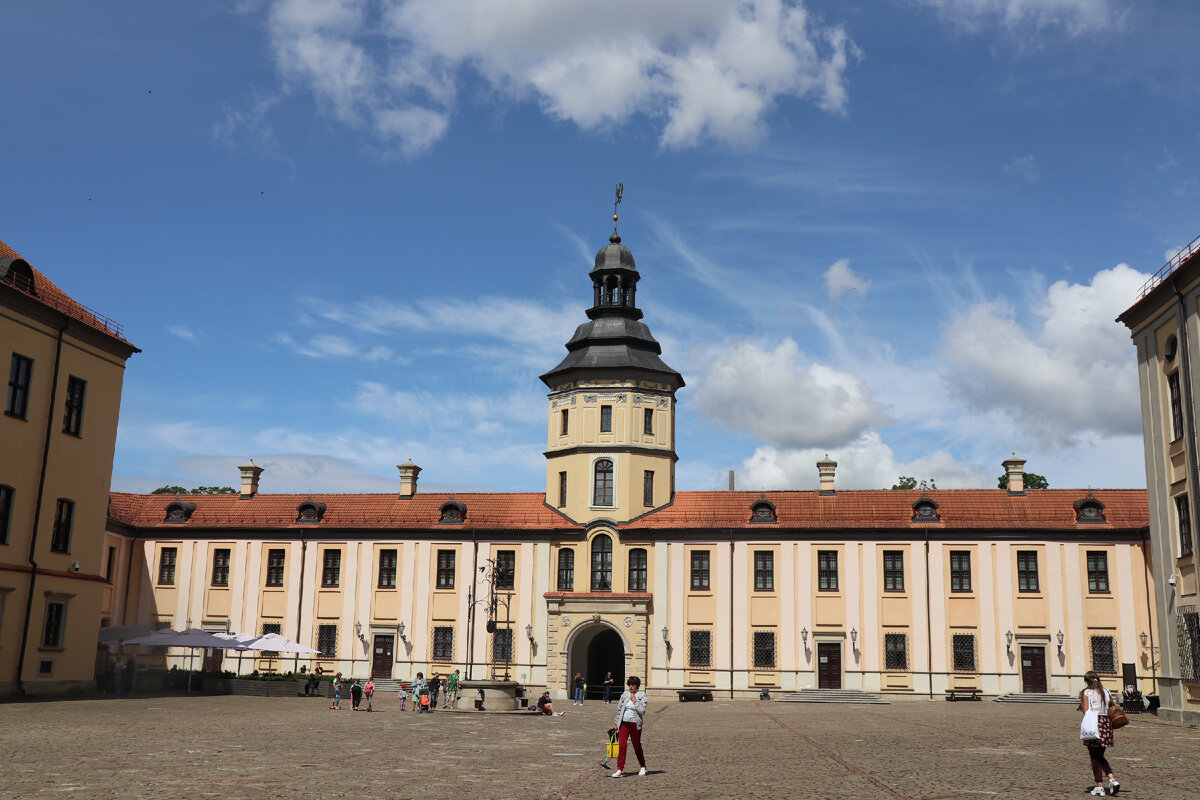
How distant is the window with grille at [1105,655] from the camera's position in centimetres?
4300

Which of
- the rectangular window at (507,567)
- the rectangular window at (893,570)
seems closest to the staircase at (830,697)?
the rectangular window at (893,570)

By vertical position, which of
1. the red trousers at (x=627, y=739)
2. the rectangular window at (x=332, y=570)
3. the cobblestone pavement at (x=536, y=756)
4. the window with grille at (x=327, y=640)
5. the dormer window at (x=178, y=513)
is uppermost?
the dormer window at (x=178, y=513)

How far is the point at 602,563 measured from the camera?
48219mm

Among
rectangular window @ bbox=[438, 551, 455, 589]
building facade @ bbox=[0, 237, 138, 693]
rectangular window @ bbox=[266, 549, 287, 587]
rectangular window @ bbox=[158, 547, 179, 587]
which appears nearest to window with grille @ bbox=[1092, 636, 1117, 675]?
rectangular window @ bbox=[438, 551, 455, 589]

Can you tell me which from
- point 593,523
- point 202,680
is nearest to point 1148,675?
point 593,523

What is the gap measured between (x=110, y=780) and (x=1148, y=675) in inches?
1610

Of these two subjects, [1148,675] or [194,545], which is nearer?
[1148,675]

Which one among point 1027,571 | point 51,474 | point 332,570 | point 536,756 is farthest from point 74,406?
point 1027,571

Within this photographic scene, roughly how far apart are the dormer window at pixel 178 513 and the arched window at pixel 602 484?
20.1m

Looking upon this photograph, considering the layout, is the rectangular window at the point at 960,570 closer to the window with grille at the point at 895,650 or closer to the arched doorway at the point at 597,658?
the window with grille at the point at 895,650

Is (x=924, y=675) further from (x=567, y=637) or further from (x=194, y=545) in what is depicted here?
(x=194, y=545)

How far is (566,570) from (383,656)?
916 centimetres

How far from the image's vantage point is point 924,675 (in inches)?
1738

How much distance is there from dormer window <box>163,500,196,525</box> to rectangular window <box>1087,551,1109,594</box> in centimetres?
4140
